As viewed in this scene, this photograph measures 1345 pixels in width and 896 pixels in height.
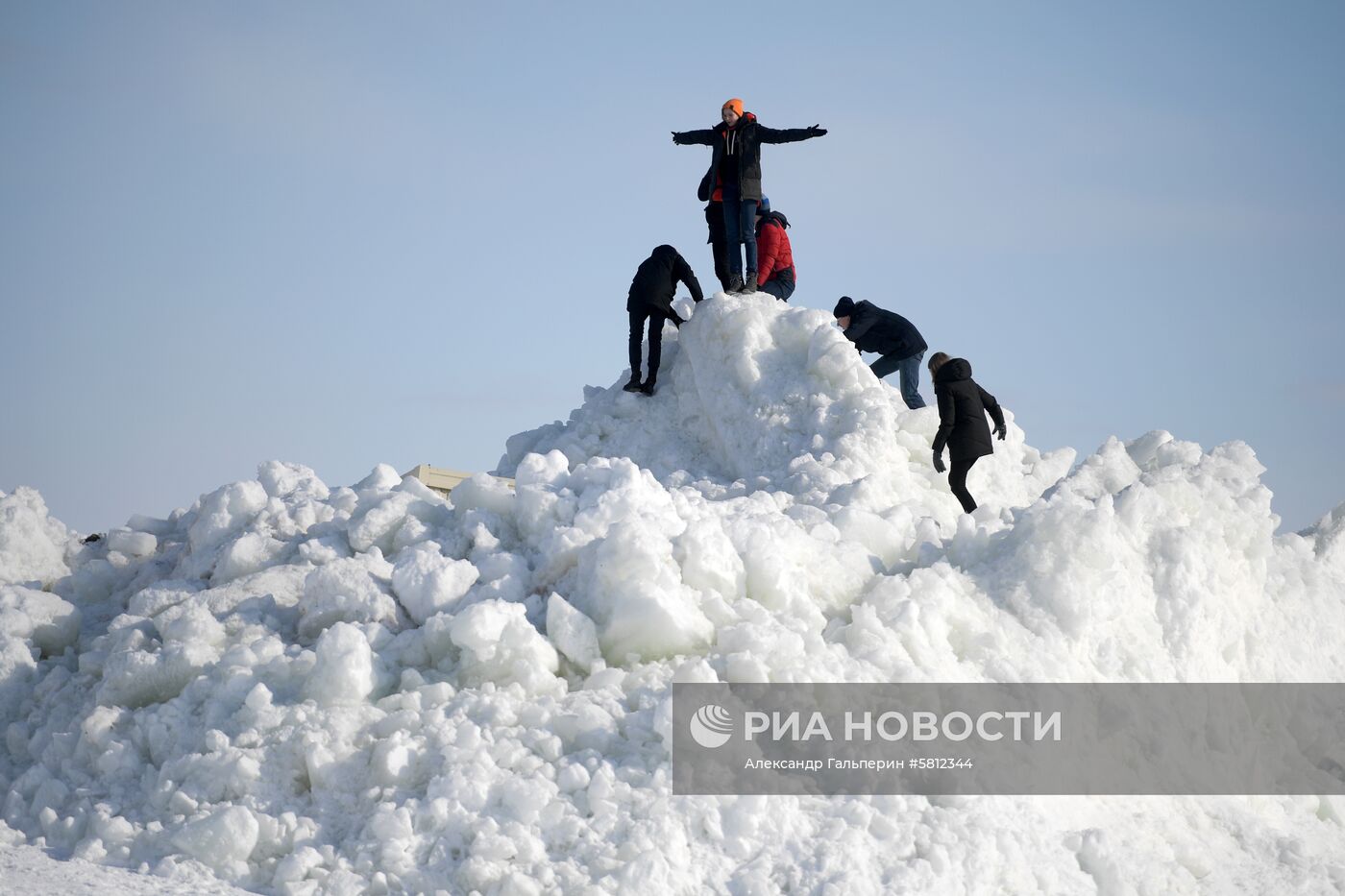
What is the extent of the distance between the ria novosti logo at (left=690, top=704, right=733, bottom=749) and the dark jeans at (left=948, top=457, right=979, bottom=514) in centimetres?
329

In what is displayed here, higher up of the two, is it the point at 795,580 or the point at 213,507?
the point at 213,507

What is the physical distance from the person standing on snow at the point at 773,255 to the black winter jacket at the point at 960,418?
193cm

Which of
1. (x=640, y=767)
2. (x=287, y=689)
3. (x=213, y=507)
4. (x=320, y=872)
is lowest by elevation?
(x=320, y=872)

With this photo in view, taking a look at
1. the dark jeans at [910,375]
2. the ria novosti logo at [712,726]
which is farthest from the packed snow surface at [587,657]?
the dark jeans at [910,375]

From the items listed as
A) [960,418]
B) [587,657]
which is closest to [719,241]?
[960,418]

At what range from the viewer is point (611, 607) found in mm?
5453

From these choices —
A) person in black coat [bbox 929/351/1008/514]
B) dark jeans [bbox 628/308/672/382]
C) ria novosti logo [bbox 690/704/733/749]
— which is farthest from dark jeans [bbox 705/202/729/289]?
ria novosti logo [bbox 690/704/733/749]

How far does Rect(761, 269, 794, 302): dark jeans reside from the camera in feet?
31.8

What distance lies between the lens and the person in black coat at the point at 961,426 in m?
7.87

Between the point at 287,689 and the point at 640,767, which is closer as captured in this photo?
the point at 640,767

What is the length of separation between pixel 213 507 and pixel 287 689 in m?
1.99

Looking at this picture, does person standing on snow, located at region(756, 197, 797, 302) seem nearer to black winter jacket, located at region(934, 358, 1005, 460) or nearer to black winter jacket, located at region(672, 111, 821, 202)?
black winter jacket, located at region(672, 111, 821, 202)

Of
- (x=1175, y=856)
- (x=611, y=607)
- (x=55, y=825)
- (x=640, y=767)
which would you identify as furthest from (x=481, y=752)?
(x=1175, y=856)

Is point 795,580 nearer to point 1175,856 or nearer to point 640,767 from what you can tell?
point 640,767
